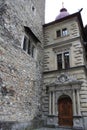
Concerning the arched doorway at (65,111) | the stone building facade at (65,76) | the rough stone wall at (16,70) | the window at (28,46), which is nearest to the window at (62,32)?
the stone building facade at (65,76)

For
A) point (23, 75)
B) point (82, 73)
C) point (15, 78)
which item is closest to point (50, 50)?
point (82, 73)

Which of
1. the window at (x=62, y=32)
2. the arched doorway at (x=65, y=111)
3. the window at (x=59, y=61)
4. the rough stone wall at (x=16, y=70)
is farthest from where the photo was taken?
the window at (x=62, y=32)

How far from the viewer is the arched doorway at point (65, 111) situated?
8.64 meters

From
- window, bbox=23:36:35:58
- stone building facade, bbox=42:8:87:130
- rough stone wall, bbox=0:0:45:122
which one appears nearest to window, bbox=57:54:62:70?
stone building facade, bbox=42:8:87:130

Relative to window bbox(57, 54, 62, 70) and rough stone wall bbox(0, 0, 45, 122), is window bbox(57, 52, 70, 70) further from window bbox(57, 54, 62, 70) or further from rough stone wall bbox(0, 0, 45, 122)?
rough stone wall bbox(0, 0, 45, 122)

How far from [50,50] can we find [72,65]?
2.48 metres

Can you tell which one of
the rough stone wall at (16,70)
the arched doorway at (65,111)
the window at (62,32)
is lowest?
the arched doorway at (65,111)

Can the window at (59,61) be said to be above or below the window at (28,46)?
below

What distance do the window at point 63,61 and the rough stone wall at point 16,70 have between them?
1677mm

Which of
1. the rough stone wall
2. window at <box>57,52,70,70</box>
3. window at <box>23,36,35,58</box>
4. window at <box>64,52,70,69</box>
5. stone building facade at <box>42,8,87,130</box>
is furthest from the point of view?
window at <box>57,52,70,70</box>

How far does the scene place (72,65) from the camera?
31.6 ft

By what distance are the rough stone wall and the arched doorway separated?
59.3 inches

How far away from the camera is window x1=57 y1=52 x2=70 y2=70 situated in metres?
10.1

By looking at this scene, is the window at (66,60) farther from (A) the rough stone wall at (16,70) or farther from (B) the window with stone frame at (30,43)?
(B) the window with stone frame at (30,43)
